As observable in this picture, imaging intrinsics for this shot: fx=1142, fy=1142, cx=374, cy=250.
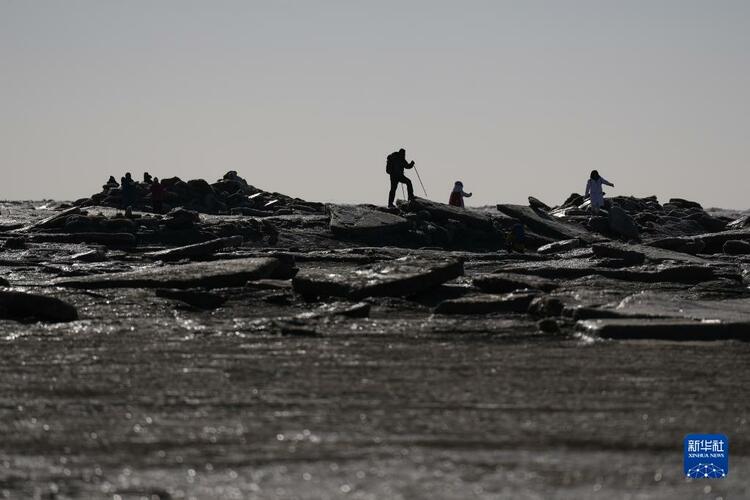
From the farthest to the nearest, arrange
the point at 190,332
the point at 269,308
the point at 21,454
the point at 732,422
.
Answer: the point at 269,308 → the point at 190,332 → the point at 732,422 → the point at 21,454

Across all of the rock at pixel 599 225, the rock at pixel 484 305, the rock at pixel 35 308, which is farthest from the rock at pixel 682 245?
the rock at pixel 35 308

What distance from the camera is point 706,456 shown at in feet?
17.5

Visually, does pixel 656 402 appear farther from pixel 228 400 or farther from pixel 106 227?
pixel 106 227

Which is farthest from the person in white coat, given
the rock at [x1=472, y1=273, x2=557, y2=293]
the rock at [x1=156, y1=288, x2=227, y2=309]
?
the rock at [x1=156, y1=288, x2=227, y2=309]

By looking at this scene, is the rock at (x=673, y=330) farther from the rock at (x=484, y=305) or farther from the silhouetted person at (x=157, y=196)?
the silhouetted person at (x=157, y=196)

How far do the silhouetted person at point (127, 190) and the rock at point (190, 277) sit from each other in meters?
13.8

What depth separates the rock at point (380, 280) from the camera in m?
11.0

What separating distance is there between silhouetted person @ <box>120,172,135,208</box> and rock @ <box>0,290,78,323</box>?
616 inches

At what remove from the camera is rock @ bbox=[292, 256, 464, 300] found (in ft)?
36.1

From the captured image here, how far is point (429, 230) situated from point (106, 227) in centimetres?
568

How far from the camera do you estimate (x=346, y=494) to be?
473cm

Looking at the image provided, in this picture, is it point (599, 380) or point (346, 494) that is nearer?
point (346, 494)

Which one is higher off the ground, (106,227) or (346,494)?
(106,227)

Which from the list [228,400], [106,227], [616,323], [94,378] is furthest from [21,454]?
[106,227]
